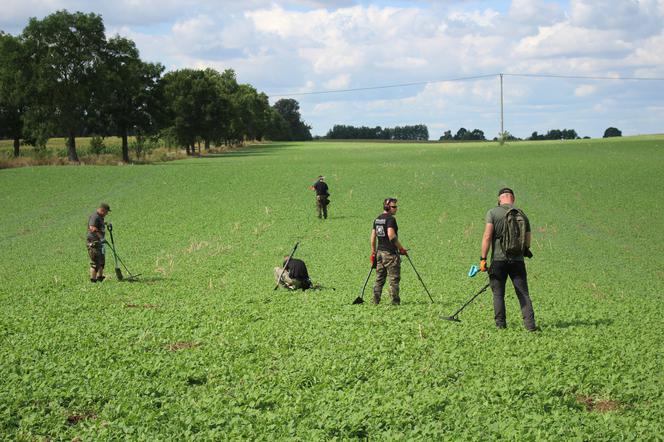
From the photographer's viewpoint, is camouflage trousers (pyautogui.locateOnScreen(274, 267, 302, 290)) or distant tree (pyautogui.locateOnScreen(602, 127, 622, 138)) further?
distant tree (pyautogui.locateOnScreen(602, 127, 622, 138))

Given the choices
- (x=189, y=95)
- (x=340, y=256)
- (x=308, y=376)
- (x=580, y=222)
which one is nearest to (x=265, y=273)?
(x=340, y=256)

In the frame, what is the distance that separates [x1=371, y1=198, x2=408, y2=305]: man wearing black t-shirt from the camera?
1516cm

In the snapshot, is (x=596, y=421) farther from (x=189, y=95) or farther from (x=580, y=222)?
(x=189, y=95)

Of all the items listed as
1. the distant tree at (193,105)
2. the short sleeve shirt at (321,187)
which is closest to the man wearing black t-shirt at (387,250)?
the short sleeve shirt at (321,187)

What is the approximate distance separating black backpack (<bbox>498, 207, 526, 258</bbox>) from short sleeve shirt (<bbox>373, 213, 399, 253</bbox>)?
10.3 ft

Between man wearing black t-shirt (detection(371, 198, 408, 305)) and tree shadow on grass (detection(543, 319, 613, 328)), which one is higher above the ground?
man wearing black t-shirt (detection(371, 198, 408, 305))

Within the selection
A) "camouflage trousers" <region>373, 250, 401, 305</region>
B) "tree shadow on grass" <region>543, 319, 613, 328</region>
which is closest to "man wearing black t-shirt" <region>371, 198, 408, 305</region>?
"camouflage trousers" <region>373, 250, 401, 305</region>

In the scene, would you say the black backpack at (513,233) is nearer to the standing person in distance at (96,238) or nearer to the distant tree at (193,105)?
the standing person in distance at (96,238)

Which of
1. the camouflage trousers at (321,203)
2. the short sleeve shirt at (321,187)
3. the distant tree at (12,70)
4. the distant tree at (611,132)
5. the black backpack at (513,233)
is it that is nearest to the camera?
the black backpack at (513,233)

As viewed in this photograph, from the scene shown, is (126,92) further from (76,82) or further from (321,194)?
(321,194)

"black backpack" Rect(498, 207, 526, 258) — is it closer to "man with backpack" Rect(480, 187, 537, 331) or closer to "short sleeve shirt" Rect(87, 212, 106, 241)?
"man with backpack" Rect(480, 187, 537, 331)

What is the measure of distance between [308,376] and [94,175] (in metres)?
59.1

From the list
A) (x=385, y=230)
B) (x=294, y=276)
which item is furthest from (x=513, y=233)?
(x=294, y=276)

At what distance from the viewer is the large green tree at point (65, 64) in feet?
240
